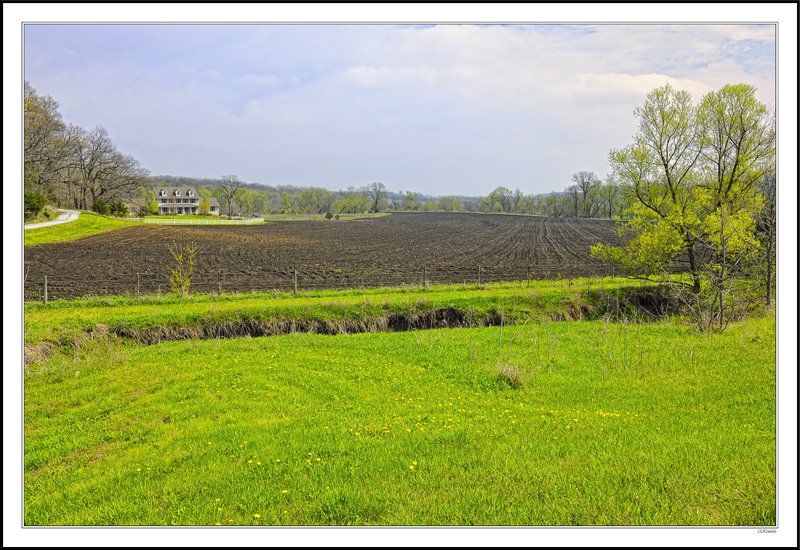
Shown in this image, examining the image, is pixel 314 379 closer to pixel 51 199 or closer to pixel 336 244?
pixel 336 244

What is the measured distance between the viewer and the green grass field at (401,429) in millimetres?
4285

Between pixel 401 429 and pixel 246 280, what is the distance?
19.7 metres

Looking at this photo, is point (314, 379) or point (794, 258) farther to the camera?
point (314, 379)

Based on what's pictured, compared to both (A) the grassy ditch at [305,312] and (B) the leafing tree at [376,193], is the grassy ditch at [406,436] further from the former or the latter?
(B) the leafing tree at [376,193]

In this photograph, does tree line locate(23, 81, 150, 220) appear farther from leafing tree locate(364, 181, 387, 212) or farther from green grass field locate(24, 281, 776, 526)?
leafing tree locate(364, 181, 387, 212)

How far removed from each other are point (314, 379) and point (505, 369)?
4241 mm

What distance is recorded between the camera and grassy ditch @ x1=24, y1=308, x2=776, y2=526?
4.26 meters

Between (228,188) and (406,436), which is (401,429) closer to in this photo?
(406,436)

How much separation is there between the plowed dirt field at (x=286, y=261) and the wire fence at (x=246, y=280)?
2.1 inches

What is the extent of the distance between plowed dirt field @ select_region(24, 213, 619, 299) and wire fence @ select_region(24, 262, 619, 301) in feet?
0.18

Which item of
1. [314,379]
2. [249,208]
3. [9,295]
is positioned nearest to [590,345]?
[314,379]

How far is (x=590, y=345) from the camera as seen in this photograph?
41.8 ft

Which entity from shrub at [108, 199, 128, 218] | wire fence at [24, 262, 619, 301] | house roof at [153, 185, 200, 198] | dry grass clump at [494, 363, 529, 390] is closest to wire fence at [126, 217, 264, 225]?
Result: shrub at [108, 199, 128, 218]

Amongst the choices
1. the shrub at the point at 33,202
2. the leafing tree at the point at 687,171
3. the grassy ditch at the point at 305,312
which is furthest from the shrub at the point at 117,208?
the leafing tree at the point at 687,171
